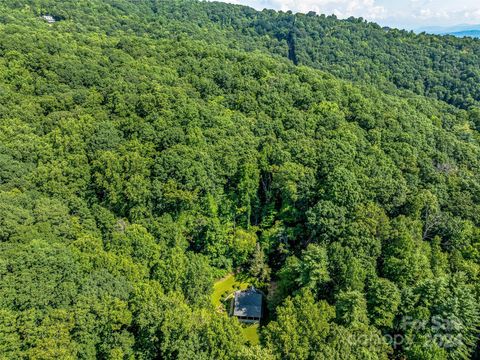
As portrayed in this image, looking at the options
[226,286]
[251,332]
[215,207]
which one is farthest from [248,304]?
[215,207]

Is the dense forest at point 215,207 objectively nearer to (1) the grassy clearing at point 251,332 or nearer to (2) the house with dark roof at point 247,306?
(2) the house with dark roof at point 247,306

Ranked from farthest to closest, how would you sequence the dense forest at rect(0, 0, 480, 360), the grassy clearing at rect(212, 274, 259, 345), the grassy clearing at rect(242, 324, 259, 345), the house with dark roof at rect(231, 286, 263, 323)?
the grassy clearing at rect(212, 274, 259, 345) < the house with dark roof at rect(231, 286, 263, 323) < the grassy clearing at rect(242, 324, 259, 345) < the dense forest at rect(0, 0, 480, 360)

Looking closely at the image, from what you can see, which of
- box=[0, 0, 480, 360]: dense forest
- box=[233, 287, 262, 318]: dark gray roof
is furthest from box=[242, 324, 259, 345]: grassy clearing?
box=[0, 0, 480, 360]: dense forest

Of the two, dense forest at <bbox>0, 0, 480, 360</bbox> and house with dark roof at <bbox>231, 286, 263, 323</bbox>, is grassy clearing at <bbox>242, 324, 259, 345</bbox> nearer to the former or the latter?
house with dark roof at <bbox>231, 286, 263, 323</bbox>

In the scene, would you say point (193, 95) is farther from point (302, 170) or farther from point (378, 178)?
point (378, 178)

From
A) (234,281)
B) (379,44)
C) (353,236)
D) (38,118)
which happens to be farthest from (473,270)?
(379,44)

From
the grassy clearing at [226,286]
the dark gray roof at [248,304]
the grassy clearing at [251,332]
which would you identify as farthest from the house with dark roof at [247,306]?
the grassy clearing at [226,286]

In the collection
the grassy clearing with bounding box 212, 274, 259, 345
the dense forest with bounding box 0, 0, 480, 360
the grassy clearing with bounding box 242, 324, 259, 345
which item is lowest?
the grassy clearing with bounding box 242, 324, 259, 345
